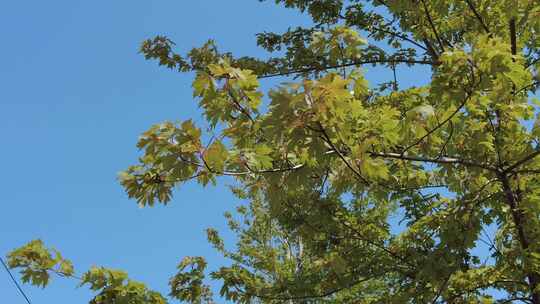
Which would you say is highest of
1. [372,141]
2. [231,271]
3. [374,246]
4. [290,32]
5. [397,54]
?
[290,32]

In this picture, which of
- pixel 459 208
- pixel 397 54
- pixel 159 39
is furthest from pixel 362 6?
pixel 459 208

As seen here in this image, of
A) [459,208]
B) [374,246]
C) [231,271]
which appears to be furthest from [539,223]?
[231,271]

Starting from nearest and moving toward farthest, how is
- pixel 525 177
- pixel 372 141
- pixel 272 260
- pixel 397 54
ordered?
pixel 372 141, pixel 525 177, pixel 397 54, pixel 272 260

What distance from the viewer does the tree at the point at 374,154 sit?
2.75 m

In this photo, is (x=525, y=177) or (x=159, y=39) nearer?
(x=525, y=177)

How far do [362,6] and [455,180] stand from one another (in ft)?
9.30

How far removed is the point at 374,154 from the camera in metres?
3.03

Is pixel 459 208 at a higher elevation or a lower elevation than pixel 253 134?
higher

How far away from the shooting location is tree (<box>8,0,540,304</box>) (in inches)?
108

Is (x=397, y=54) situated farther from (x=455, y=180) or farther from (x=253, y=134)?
(x=253, y=134)

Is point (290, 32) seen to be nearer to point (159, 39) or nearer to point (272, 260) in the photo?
point (159, 39)

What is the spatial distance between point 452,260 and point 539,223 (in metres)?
1.09

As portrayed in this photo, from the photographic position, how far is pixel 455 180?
452 cm

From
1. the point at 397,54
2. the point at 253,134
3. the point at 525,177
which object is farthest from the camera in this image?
the point at 397,54
